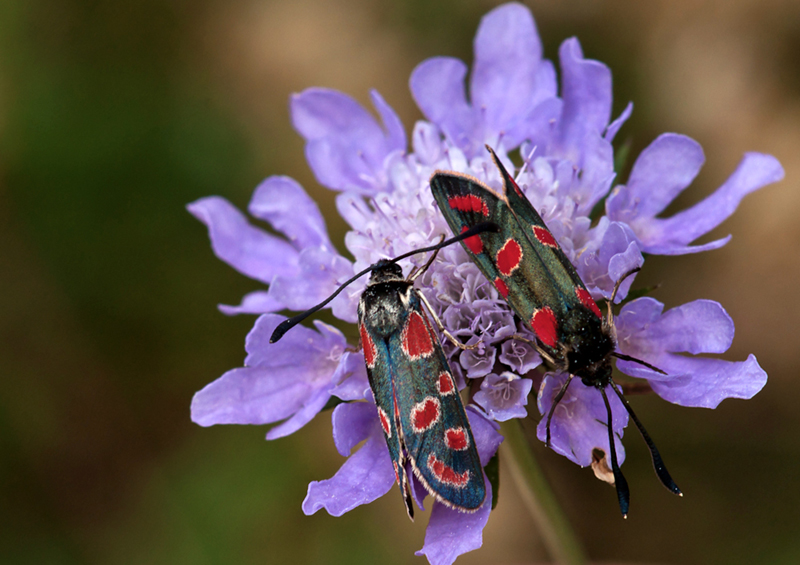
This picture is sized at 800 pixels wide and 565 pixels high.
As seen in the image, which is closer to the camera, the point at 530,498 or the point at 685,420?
the point at 530,498

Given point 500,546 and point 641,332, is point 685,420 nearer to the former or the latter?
point 500,546

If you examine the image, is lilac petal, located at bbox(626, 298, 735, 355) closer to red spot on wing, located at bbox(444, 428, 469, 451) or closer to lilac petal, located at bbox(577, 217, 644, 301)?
lilac petal, located at bbox(577, 217, 644, 301)

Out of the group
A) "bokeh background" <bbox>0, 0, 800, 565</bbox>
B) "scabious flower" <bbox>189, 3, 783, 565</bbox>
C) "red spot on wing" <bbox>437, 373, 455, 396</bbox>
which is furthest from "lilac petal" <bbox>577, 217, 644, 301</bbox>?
"bokeh background" <bbox>0, 0, 800, 565</bbox>

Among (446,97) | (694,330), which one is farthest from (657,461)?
(446,97)

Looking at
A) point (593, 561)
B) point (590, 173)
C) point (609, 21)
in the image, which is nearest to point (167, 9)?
point (609, 21)

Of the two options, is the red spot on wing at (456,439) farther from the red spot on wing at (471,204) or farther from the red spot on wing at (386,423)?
the red spot on wing at (471,204)

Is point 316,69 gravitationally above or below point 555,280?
above

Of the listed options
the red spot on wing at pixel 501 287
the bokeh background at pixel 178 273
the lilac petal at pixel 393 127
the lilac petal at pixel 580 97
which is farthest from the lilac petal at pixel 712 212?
the bokeh background at pixel 178 273
